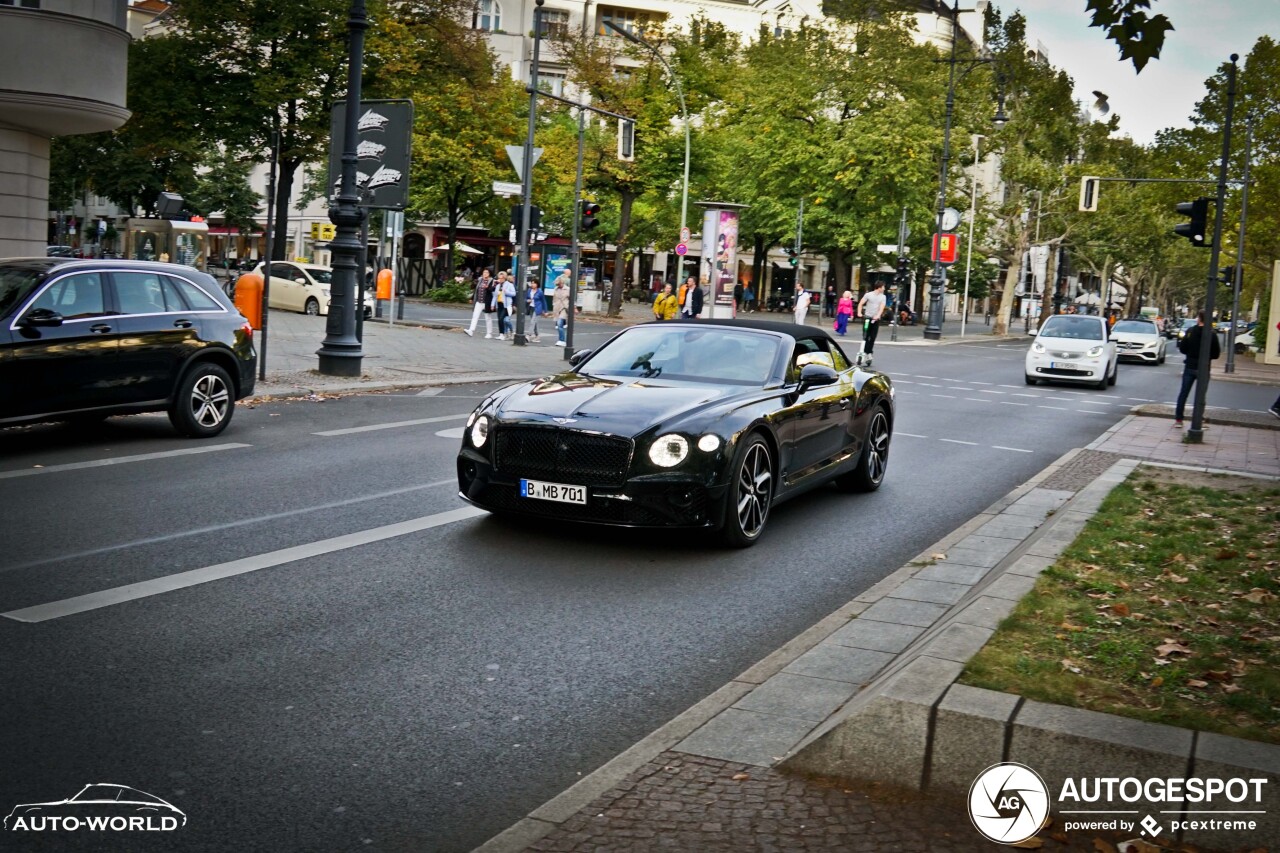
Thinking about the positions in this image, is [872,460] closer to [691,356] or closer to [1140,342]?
[691,356]

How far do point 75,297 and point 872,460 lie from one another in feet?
23.0

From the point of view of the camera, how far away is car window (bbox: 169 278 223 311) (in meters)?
12.8

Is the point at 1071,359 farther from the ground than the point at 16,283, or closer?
closer

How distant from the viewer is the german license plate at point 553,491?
813 centimetres

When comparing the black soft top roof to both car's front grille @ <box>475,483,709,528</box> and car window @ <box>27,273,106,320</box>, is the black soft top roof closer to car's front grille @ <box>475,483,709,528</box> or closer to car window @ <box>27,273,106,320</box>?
car's front grille @ <box>475,483,709,528</box>

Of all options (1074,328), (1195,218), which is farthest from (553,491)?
(1074,328)

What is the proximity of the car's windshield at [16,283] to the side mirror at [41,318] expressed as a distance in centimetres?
14

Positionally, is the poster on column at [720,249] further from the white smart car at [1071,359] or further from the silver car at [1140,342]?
the silver car at [1140,342]

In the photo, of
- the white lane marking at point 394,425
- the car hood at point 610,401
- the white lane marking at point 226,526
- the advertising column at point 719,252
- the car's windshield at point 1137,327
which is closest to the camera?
the white lane marking at point 226,526

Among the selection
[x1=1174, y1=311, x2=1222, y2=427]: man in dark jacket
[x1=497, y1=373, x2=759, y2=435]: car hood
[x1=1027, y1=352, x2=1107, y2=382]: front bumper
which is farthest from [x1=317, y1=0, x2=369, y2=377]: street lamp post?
[x1=1027, y1=352, x2=1107, y2=382]: front bumper

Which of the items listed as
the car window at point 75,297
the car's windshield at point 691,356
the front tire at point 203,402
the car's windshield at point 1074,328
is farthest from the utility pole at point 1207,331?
the car window at point 75,297

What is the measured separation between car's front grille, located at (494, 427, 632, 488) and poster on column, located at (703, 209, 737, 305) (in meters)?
30.1

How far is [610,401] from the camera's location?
8.59 meters

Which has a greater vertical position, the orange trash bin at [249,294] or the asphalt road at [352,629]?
the orange trash bin at [249,294]
